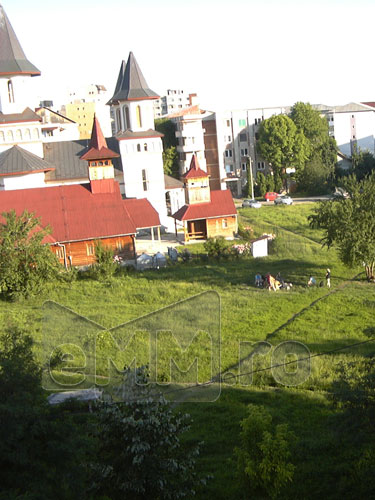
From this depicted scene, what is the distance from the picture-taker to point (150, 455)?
9.95 m

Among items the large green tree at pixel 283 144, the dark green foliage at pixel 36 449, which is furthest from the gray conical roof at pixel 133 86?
the dark green foliage at pixel 36 449

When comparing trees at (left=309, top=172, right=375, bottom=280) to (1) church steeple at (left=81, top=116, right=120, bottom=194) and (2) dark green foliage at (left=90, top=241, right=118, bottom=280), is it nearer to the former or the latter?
(2) dark green foliage at (left=90, top=241, right=118, bottom=280)

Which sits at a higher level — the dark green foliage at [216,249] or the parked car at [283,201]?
the parked car at [283,201]

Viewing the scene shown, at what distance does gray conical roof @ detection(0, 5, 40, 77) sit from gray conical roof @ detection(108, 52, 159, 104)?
5.87 metres

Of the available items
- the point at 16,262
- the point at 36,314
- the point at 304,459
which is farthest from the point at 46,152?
the point at 304,459

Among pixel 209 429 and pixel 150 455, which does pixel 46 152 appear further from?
pixel 150 455

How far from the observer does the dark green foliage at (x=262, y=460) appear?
11227 mm

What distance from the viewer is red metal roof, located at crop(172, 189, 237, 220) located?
132 ft

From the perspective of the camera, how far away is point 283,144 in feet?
216

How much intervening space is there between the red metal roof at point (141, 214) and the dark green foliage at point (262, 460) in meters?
25.6

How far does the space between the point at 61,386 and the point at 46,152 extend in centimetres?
3331

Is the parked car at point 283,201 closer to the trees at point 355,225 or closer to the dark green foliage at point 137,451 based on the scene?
the trees at point 355,225

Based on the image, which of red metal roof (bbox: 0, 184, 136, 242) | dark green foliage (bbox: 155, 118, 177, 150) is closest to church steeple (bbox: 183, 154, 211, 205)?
red metal roof (bbox: 0, 184, 136, 242)

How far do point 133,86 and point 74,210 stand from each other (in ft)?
46.1
